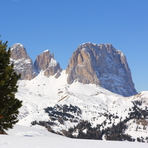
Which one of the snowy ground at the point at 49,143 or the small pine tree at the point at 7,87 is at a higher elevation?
the small pine tree at the point at 7,87

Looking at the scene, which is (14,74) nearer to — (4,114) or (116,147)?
(4,114)

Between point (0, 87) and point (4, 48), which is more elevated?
point (4, 48)

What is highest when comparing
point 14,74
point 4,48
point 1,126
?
point 4,48

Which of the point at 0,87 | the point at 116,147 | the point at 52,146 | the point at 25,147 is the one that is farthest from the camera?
the point at 0,87

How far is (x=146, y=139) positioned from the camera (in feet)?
646

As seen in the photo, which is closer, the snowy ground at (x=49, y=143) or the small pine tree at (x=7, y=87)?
the snowy ground at (x=49, y=143)

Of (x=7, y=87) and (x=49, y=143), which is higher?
(x=7, y=87)

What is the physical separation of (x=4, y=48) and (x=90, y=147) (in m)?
17.8

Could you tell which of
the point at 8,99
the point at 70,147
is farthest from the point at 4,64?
the point at 70,147

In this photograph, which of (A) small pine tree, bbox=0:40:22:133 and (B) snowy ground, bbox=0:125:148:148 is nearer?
(B) snowy ground, bbox=0:125:148:148

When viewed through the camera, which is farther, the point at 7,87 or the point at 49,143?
the point at 7,87

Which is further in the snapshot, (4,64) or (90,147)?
(4,64)

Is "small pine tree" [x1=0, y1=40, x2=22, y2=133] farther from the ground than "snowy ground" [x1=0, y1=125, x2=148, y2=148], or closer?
farther from the ground

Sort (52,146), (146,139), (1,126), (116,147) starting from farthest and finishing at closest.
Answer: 1. (146,139)
2. (1,126)
3. (116,147)
4. (52,146)
